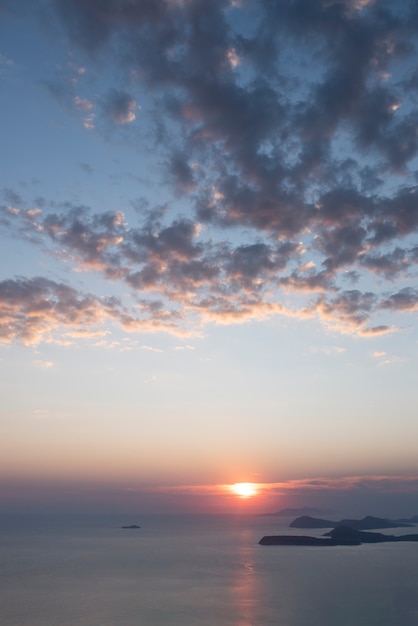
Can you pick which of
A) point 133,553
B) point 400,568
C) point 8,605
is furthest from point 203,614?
point 133,553

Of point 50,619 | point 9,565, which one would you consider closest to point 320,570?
point 50,619

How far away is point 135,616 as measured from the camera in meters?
37.2

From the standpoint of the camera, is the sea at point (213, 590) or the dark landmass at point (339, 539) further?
the dark landmass at point (339, 539)

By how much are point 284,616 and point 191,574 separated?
85.0 ft

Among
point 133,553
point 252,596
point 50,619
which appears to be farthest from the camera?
point 133,553

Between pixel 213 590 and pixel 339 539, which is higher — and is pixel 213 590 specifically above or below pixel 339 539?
below

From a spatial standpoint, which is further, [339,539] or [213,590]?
[339,539]

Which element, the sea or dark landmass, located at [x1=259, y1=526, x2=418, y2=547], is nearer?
the sea

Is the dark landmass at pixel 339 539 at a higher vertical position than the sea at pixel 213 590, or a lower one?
higher

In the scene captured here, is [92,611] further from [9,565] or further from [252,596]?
[9,565]

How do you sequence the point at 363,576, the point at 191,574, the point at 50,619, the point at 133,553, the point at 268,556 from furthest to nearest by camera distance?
1. the point at 133,553
2. the point at 268,556
3. the point at 191,574
4. the point at 363,576
5. the point at 50,619

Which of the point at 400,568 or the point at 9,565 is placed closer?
the point at 400,568

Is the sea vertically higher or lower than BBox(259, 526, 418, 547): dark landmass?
lower

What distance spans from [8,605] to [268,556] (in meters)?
50.8
